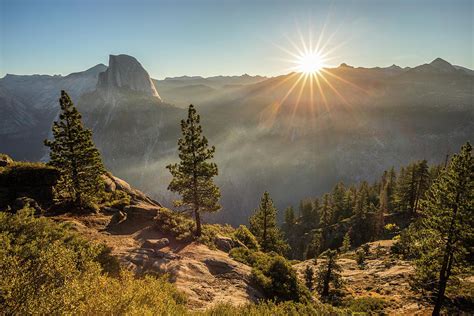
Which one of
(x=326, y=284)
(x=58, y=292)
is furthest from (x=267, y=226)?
(x=58, y=292)

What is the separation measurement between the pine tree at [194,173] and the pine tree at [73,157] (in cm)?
962

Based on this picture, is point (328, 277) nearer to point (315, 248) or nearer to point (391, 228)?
point (391, 228)

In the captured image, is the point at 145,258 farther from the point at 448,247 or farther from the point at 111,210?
the point at 448,247

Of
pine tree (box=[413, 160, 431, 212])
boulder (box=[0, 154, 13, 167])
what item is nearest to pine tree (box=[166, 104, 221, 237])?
boulder (box=[0, 154, 13, 167])

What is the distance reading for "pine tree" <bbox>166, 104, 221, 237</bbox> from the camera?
27328 mm

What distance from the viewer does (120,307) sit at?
800 cm

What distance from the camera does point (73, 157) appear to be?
28.7 m

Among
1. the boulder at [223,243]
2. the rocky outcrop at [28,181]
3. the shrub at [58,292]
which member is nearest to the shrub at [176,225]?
the boulder at [223,243]

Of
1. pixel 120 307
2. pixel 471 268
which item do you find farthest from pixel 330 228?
pixel 120 307

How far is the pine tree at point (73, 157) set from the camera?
92.1 feet

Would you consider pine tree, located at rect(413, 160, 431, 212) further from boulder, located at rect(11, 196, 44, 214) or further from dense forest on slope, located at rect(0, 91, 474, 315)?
boulder, located at rect(11, 196, 44, 214)

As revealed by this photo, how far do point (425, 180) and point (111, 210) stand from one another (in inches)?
2669

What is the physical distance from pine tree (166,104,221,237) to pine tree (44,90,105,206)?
962 cm

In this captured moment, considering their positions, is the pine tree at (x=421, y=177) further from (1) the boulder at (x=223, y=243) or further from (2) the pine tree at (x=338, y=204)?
(1) the boulder at (x=223, y=243)
